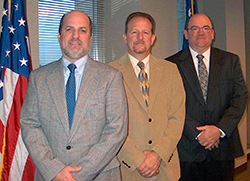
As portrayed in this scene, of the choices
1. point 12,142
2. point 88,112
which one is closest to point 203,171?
point 88,112

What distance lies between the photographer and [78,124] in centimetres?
153

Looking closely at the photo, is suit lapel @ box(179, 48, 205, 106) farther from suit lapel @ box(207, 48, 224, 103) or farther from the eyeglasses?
the eyeglasses

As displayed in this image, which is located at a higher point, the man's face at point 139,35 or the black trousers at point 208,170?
the man's face at point 139,35

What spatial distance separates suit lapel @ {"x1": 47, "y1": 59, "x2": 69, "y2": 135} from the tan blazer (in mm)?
498

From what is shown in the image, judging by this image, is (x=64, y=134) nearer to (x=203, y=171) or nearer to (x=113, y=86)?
(x=113, y=86)

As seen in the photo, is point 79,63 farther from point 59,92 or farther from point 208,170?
point 208,170

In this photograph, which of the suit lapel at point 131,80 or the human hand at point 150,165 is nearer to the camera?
the human hand at point 150,165

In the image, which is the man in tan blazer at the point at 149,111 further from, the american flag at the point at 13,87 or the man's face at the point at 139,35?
the american flag at the point at 13,87

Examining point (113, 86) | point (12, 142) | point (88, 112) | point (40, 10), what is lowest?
point (12, 142)

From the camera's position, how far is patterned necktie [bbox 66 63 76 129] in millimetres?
1588

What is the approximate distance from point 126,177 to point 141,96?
63cm

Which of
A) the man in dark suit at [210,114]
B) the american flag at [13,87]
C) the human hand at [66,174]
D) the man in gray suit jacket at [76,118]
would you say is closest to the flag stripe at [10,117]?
the american flag at [13,87]

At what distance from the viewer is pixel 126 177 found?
1.87 metres

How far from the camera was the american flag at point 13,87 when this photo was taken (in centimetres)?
220
